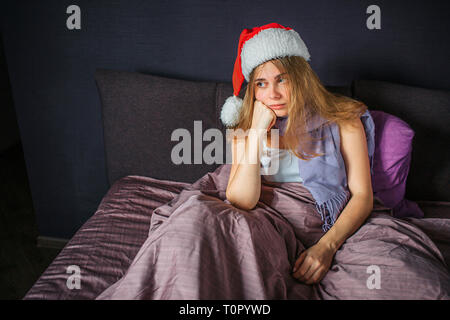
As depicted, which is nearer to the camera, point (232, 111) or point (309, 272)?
point (309, 272)

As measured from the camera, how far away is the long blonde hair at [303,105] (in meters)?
1.11

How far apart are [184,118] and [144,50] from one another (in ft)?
1.35

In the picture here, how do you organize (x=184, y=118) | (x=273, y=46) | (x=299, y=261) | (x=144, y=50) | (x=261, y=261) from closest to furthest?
1. (x=261, y=261)
2. (x=299, y=261)
3. (x=273, y=46)
4. (x=184, y=118)
5. (x=144, y=50)

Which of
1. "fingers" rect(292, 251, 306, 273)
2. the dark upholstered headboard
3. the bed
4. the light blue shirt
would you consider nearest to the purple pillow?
the bed

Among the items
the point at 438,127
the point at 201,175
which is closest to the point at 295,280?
the point at 201,175

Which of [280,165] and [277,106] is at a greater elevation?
[277,106]

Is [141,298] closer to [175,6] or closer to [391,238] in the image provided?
[391,238]

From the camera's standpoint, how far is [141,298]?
81cm

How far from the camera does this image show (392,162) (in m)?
1.27

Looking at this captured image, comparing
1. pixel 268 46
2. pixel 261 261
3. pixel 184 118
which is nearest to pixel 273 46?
pixel 268 46

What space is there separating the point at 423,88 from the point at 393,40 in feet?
0.78

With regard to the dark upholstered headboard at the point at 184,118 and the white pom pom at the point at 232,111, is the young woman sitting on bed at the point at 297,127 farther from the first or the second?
the dark upholstered headboard at the point at 184,118

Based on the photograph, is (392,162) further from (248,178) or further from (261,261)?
(261,261)

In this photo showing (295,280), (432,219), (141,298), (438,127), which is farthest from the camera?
(438,127)
